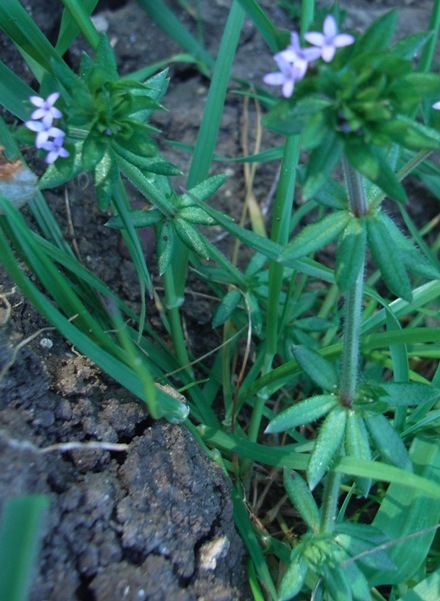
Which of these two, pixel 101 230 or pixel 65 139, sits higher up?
pixel 65 139

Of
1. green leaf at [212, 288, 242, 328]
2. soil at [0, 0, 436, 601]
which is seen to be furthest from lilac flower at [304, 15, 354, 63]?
green leaf at [212, 288, 242, 328]

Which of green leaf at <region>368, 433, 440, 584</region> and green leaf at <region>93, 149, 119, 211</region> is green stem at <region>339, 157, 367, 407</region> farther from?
green leaf at <region>93, 149, 119, 211</region>

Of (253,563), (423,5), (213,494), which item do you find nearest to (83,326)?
(213,494)

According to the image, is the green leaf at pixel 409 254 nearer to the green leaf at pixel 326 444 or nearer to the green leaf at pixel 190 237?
the green leaf at pixel 326 444

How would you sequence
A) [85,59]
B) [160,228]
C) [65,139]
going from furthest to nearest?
[160,228] < [85,59] < [65,139]

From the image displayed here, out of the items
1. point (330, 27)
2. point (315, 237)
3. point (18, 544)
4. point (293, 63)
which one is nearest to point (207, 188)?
point (315, 237)

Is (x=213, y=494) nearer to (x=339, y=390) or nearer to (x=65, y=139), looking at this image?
(x=339, y=390)

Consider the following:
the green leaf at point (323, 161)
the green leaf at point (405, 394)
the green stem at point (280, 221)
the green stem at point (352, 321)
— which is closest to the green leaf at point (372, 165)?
the green leaf at point (323, 161)
